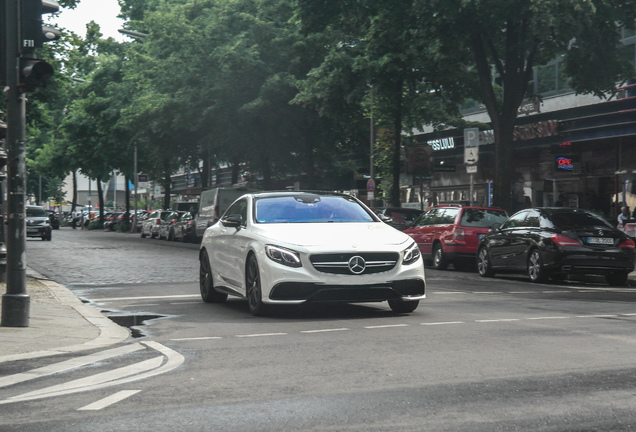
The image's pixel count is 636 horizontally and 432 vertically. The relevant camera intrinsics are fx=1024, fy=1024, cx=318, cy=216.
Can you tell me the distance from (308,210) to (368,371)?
17.7ft

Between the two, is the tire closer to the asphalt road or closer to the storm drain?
the asphalt road

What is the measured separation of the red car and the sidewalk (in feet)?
39.6

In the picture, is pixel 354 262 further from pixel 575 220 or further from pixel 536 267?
pixel 575 220

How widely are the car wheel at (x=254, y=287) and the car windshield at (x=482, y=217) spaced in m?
13.1

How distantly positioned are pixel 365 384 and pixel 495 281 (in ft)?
45.0

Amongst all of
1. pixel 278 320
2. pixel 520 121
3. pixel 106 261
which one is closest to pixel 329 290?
pixel 278 320

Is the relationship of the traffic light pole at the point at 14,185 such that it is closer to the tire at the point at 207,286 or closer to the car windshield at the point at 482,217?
the tire at the point at 207,286

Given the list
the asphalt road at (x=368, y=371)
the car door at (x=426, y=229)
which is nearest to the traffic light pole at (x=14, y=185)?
the asphalt road at (x=368, y=371)

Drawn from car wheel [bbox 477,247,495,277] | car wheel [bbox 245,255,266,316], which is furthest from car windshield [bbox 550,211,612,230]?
car wheel [bbox 245,255,266,316]

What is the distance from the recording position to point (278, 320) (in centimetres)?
1159

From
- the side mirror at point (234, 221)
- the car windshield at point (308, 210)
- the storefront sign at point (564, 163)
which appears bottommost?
the side mirror at point (234, 221)

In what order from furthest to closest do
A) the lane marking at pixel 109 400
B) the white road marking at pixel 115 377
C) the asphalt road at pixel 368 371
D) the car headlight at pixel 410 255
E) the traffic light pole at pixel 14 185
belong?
the car headlight at pixel 410 255 → the traffic light pole at pixel 14 185 → the white road marking at pixel 115 377 → the lane marking at pixel 109 400 → the asphalt road at pixel 368 371

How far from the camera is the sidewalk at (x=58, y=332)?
914 centimetres

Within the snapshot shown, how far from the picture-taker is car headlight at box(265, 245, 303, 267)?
37.3 ft
